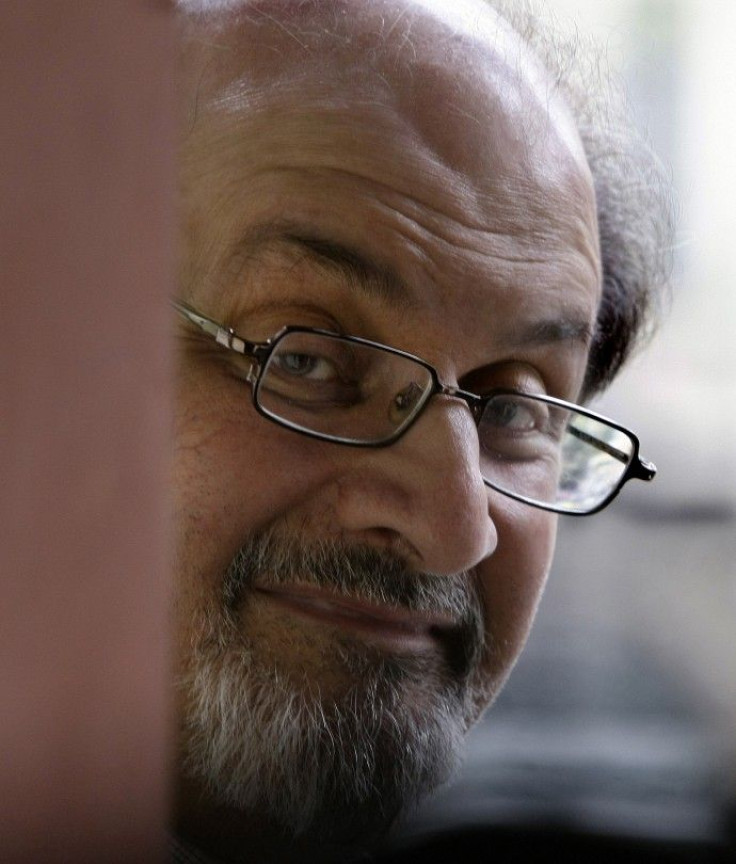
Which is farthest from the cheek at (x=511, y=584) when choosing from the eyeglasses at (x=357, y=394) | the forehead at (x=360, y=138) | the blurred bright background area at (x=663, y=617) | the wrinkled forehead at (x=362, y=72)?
the blurred bright background area at (x=663, y=617)

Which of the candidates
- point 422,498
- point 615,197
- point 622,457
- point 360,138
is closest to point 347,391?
point 422,498

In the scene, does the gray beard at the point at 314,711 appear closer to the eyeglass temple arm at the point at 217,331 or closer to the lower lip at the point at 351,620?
the lower lip at the point at 351,620

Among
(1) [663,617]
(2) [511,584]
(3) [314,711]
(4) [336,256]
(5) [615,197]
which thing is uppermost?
(5) [615,197]

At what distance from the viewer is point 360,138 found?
1.05 metres

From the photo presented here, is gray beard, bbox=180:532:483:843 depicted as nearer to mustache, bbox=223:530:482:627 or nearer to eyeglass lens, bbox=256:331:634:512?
mustache, bbox=223:530:482:627

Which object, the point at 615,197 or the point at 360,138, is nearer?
the point at 360,138

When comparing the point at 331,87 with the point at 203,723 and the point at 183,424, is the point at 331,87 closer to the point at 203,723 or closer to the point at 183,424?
the point at 183,424

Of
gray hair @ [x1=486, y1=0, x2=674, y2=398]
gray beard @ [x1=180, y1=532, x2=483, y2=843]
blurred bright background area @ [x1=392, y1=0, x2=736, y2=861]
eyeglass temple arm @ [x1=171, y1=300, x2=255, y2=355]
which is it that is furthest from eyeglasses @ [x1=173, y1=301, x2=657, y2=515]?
blurred bright background area @ [x1=392, y1=0, x2=736, y2=861]

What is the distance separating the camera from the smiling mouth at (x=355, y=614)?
101 centimetres

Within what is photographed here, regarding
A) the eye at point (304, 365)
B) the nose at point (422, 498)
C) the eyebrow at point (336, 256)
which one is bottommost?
the nose at point (422, 498)

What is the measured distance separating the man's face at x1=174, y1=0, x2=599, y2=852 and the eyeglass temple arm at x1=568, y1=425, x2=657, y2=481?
212 mm

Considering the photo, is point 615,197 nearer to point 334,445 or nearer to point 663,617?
point 334,445

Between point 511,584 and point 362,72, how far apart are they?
1.77 feet

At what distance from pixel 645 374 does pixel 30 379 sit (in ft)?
7.05
